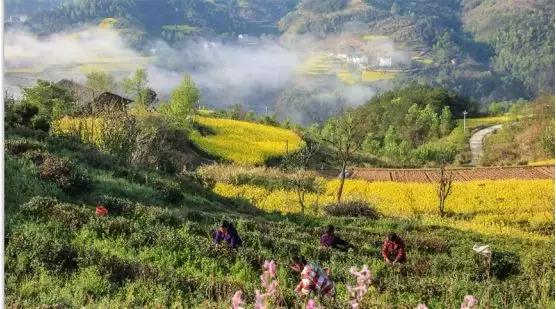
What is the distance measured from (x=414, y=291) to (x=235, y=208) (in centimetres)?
1478

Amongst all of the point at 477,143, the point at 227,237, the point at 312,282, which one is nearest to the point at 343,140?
the point at 227,237

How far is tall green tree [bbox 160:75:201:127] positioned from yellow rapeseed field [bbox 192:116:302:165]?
2.09 meters

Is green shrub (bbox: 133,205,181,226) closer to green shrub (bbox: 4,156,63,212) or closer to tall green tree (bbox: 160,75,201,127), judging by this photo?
green shrub (bbox: 4,156,63,212)

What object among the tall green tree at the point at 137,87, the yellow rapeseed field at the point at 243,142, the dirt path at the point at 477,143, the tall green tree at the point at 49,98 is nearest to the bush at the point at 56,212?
the yellow rapeseed field at the point at 243,142

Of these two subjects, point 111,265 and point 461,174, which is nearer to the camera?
point 111,265

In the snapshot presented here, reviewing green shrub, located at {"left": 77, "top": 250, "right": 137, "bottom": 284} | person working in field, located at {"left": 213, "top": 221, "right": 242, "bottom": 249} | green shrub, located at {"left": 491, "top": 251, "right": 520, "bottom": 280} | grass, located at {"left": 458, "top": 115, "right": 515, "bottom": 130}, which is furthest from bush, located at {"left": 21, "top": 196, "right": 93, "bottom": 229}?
grass, located at {"left": 458, "top": 115, "right": 515, "bottom": 130}

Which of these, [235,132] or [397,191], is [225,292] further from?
Result: [235,132]

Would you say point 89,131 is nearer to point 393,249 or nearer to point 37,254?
point 393,249

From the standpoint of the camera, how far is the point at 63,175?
15180 mm

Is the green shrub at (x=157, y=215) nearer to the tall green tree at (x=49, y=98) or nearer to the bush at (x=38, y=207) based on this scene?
the bush at (x=38, y=207)

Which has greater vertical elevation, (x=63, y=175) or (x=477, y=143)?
(x=63, y=175)

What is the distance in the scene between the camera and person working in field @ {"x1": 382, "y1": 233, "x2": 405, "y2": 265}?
37.9 ft

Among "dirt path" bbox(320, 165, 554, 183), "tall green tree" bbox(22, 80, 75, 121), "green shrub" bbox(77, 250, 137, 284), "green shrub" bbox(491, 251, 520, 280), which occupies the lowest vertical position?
"dirt path" bbox(320, 165, 554, 183)

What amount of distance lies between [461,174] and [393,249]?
2766 cm
